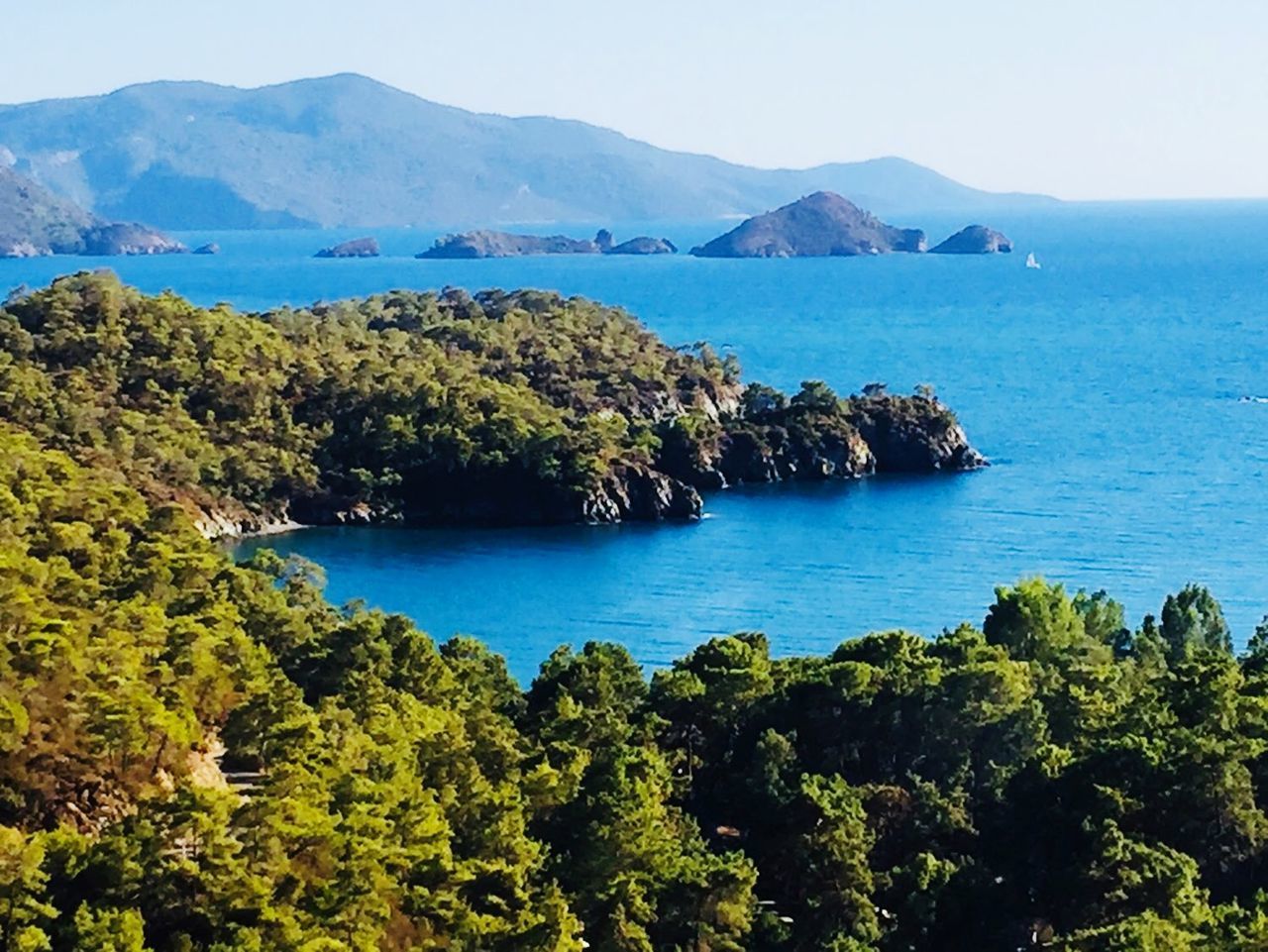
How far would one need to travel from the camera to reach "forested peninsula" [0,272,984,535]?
214ft

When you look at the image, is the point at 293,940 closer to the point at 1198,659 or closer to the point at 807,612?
the point at 1198,659

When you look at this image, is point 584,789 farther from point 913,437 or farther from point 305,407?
point 913,437

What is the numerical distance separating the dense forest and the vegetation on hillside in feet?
0.19

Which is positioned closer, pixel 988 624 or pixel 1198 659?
pixel 1198 659

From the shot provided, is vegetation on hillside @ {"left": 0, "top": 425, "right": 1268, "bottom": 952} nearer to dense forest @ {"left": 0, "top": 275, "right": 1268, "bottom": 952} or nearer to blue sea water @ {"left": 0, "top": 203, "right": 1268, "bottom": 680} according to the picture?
dense forest @ {"left": 0, "top": 275, "right": 1268, "bottom": 952}

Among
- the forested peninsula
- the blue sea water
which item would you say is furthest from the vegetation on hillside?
the forested peninsula

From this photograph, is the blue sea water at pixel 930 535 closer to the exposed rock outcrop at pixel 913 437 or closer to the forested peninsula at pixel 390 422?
the exposed rock outcrop at pixel 913 437

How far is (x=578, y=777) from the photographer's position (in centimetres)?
2827

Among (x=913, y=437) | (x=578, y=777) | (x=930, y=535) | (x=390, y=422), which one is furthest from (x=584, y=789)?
(x=913, y=437)

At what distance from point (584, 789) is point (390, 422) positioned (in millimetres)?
43026

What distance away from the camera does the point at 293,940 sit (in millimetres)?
21641

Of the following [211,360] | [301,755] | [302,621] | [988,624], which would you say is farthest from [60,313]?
[301,755]

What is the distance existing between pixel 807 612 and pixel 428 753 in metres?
24.5

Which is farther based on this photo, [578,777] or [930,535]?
[930,535]
